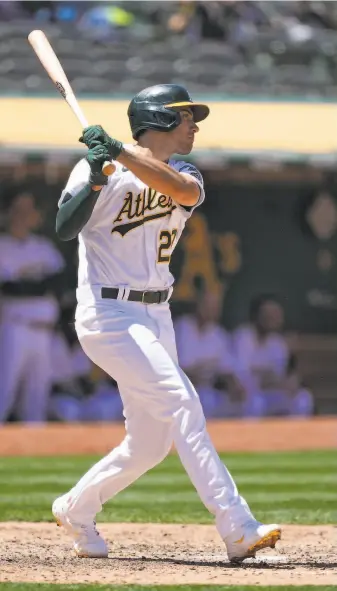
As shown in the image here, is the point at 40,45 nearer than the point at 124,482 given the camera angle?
No

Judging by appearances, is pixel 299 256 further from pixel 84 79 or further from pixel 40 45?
pixel 40 45

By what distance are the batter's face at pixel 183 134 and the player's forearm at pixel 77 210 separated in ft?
1.42

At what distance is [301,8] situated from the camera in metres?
13.9

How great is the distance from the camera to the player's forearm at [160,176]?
4.41 meters

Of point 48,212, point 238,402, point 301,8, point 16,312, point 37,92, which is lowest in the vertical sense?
point 238,402

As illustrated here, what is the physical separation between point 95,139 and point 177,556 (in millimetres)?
1685

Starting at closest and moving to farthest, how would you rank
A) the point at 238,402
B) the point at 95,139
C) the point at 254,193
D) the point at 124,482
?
1. the point at 95,139
2. the point at 124,482
3. the point at 238,402
4. the point at 254,193

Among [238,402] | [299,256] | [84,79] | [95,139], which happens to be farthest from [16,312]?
[95,139]

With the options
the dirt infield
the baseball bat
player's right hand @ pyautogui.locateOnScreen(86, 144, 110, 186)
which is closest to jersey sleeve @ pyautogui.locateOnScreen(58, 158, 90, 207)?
player's right hand @ pyautogui.locateOnScreen(86, 144, 110, 186)

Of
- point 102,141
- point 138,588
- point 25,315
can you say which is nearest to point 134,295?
point 102,141

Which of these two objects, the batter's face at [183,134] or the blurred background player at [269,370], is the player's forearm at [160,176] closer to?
the batter's face at [183,134]

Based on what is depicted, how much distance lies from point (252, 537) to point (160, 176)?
1.27 metres

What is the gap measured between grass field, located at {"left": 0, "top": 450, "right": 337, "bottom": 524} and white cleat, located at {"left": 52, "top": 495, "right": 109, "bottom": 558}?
4.39ft

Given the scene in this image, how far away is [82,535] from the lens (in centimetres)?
489
